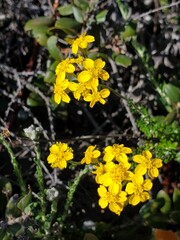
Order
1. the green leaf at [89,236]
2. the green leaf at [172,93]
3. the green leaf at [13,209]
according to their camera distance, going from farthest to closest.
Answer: the green leaf at [172,93], the green leaf at [89,236], the green leaf at [13,209]

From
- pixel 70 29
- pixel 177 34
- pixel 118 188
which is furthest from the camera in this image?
pixel 177 34

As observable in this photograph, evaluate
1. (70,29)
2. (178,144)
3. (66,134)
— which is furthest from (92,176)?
(70,29)

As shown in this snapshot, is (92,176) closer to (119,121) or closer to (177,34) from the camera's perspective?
(119,121)

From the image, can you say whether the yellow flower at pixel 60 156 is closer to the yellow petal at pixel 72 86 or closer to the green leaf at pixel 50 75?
the yellow petal at pixel 72 86

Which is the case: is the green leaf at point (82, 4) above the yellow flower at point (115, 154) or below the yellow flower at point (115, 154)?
above

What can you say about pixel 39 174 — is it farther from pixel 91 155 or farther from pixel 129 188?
pixel 129 188

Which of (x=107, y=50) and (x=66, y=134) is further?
(x=66, y=134)

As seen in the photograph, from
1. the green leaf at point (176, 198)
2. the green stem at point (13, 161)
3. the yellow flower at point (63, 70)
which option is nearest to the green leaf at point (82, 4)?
the yellow flower at point (63, 70)

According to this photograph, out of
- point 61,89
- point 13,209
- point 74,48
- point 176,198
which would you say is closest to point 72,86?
point 61,89
